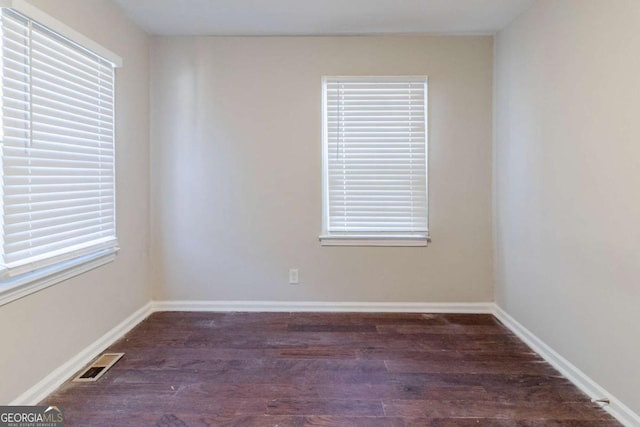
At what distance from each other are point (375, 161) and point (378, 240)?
0.72 m

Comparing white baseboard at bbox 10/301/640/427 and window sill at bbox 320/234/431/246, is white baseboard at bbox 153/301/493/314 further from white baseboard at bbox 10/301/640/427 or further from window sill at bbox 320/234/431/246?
window sill at bbox 320/234/431/246

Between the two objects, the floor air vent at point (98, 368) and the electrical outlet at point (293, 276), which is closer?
the floor air vent at point (98, 368)

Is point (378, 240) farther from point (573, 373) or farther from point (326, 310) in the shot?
point (573, 373)

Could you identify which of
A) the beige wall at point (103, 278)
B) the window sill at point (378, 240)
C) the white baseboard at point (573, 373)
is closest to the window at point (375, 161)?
the window sill at point (378, 240)

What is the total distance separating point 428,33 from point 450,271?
6.95 feet

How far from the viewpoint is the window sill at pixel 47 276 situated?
67.4 inches

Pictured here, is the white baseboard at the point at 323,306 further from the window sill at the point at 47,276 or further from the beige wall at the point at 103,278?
the window sill at the point at 47,276

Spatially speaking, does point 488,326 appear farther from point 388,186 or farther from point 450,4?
point 450,4

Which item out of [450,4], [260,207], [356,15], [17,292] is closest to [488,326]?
[260,207]

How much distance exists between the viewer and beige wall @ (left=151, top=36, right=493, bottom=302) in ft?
10.0

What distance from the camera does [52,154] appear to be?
6.63 ft

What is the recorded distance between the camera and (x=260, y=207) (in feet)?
10.3

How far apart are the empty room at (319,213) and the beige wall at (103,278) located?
0.06 feet

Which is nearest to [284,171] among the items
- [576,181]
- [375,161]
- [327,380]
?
Answer: [375,161]
